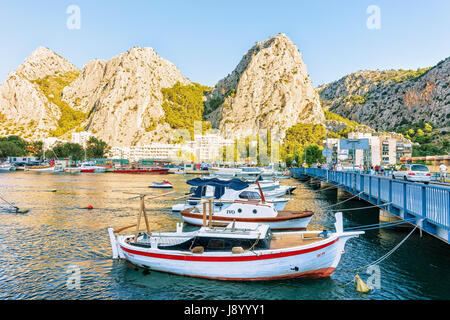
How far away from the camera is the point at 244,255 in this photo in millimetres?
14734

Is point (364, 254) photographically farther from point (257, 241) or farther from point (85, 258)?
point (85, 258)

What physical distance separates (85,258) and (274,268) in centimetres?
1187

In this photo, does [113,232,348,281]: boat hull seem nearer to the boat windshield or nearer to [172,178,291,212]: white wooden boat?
[172,178,291,212]: white wooden boat

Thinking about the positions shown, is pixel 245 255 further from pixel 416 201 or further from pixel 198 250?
pixel 416 201

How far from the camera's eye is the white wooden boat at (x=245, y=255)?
48.6ft

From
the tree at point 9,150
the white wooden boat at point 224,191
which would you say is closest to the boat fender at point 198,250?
the white wooden boat at point 224,191

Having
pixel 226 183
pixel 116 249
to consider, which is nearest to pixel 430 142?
pixel 226 183

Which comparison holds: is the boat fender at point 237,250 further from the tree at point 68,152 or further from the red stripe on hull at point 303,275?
the tree at point 68,152

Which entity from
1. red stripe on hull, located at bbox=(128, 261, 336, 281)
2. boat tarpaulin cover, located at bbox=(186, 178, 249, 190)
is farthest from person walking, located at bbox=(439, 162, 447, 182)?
red stripe on hull, located at bbox=(128, 261, 336, 281)

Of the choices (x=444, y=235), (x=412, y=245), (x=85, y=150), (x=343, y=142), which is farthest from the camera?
(x=85, y=150)

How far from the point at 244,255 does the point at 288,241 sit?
9.96 ft

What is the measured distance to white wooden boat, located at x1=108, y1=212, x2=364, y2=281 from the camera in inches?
584
